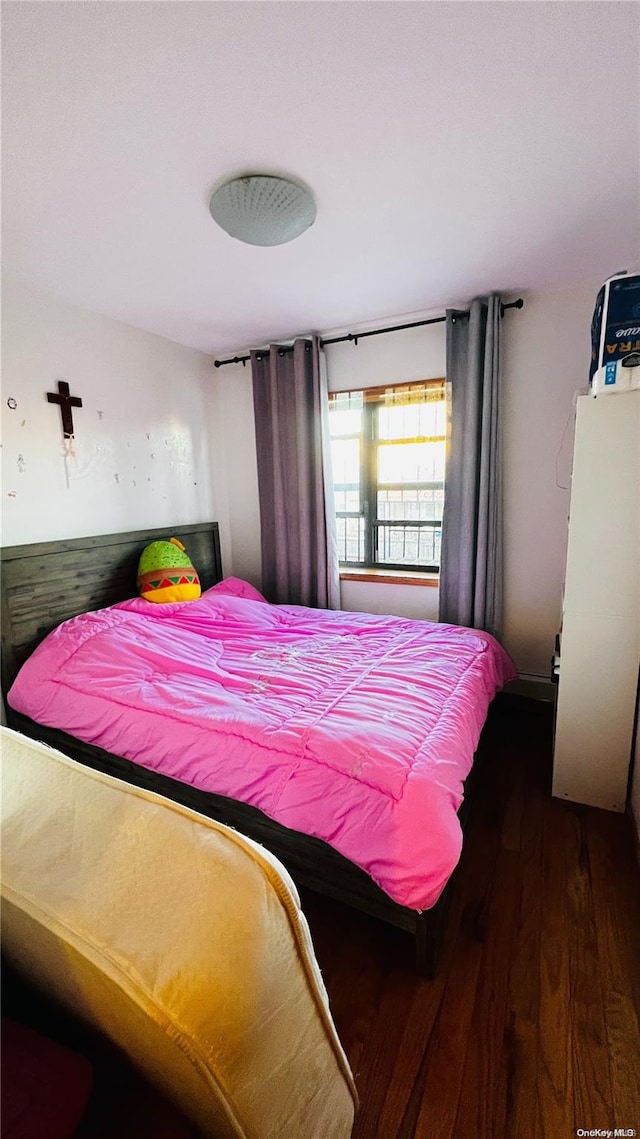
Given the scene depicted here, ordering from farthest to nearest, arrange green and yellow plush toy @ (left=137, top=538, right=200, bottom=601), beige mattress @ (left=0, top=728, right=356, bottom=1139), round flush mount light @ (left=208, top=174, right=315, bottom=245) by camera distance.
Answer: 1. green and yellow plush toy @ (left=137, top=538, right=200, bottom=601)
2. round flush mount light @ (left=208, top=174, right=315, bottom=245)
3. beige mattress @ (left=0, top=728, right=356, bottom=1139)

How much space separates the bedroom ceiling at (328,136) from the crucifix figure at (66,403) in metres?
0.48

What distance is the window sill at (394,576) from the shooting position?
121 inches

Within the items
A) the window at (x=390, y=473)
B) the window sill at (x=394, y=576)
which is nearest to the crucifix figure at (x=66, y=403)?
the window at (x=390, y=473)

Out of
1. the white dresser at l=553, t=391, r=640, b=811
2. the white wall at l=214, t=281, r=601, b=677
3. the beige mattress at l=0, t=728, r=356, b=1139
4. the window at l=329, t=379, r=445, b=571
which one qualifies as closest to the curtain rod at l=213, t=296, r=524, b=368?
the white wall at l=214, t=281, r=601, b=677

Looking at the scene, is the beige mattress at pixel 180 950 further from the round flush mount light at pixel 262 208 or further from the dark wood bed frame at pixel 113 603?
the round flush mount light at pixel 262 208

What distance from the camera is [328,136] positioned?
1.38m

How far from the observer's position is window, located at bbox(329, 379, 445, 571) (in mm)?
3004

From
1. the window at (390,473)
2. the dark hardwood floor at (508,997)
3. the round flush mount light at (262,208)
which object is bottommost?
the dark hardwood floor at (508,997)

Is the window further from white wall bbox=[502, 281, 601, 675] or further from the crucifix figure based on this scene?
the crucifix figure

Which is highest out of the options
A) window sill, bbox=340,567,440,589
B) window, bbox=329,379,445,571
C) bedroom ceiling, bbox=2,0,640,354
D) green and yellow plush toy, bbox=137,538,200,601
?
bedroom ceiling, bbox=2,0,640,354

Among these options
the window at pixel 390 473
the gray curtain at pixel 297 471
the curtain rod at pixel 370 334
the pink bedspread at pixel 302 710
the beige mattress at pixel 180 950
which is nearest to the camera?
the beige mattress at pixel 180 950

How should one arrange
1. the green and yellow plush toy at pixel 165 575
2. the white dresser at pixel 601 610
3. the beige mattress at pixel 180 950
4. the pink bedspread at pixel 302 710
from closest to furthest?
1. the beige mattress at pixel 180 950
2. the pink bedspread at pixel 302 710
3. the white dresser at pixel 601 610
4. the green and yellow plush toy at pixel 165 575

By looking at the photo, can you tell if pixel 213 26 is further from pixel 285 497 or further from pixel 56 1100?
pixel 285 497

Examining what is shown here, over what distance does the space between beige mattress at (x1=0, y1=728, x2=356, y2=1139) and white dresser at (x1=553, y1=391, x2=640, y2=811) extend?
1710 millimetres
